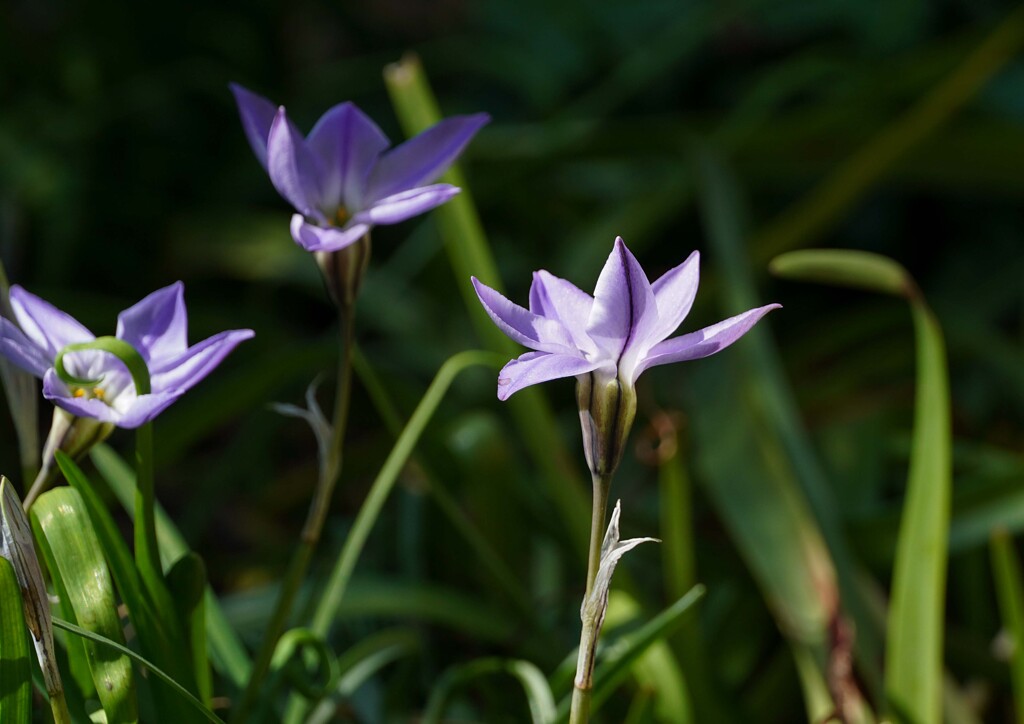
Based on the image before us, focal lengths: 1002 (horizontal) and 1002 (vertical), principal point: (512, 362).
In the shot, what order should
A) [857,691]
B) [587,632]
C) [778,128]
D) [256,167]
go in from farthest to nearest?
[256,167] < [778,128] < [857,691] < [587,632]

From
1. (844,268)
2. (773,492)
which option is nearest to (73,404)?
(844,268)

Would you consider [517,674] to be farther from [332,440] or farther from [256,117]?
[256,117]

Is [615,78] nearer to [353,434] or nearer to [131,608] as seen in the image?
[353,434]

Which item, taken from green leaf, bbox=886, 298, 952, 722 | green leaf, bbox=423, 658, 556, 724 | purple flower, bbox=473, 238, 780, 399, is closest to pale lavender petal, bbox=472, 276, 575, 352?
purple flower, bbox=473, 238, 780, 399

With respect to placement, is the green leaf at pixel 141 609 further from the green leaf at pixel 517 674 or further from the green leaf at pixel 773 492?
the green leaf at pixel 773 492

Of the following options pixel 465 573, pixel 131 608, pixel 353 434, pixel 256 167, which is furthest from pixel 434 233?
pixel 131 608

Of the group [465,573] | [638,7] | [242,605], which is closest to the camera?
[242,605]

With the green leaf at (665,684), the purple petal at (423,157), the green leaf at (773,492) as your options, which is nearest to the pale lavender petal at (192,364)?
the purple petal at (423,157)
